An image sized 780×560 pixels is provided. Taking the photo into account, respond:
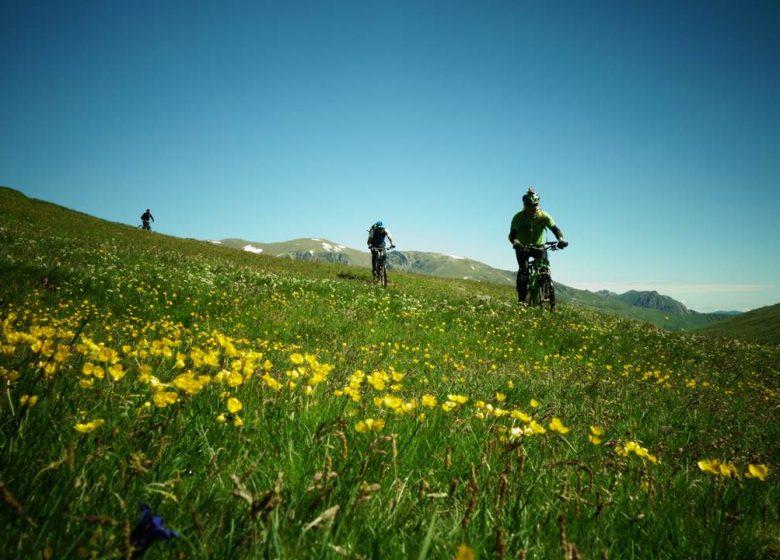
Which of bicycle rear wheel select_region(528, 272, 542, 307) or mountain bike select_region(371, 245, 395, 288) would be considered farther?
mountain bike select_region(371, 245, 395, 288)

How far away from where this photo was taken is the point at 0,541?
124cm

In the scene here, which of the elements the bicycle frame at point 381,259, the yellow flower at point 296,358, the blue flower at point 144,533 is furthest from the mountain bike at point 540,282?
the blue flower at point 144,533

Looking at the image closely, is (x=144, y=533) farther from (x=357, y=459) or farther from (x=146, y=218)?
(x=146, y=218)

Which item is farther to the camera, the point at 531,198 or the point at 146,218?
the point at 146,218

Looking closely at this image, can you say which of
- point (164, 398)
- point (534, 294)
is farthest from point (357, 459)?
point (534, 294)

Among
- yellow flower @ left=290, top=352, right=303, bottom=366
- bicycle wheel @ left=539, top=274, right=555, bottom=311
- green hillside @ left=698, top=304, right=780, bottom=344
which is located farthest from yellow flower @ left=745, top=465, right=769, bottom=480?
green hillside @ left=698, top=304, right=780, bottom=344

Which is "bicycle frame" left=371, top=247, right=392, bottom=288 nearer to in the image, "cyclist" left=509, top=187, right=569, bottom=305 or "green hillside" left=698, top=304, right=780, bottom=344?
"cyclist" left=509, top=187, right=569, bottom=305

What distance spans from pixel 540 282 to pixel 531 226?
2.16 m

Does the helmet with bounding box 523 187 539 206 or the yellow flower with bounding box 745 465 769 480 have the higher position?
the helmet with bounding box 523 187 539 206

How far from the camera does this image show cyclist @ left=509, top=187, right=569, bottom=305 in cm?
1389

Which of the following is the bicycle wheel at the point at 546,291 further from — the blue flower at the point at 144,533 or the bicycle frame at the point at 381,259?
the blue flower at the point at 144,533

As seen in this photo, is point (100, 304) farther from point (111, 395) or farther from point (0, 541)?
point (0, 541)

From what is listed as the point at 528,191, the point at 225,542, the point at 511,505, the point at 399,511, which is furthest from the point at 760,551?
the point at 528,191

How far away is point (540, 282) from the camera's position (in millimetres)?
14602
